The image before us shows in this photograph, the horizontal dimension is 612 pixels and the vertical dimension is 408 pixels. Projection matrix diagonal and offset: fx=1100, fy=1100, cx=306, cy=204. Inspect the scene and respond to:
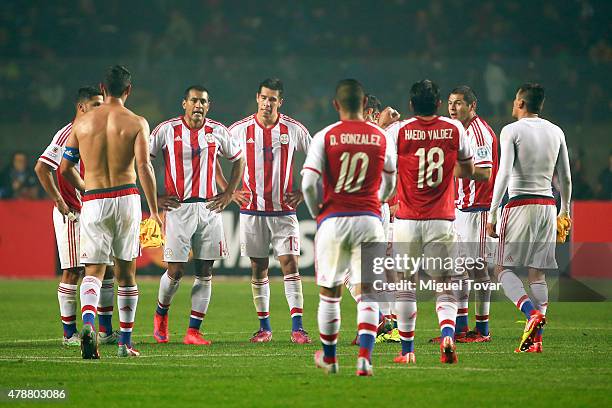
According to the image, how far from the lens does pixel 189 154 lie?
1168 centimetres

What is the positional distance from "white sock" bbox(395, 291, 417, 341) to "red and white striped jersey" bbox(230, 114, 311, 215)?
321 centimetres

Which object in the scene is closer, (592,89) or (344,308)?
(344,308)

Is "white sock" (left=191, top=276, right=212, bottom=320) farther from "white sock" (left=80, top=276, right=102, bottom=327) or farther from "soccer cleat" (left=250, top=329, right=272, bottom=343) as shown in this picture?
"white sock" (left=80, top=276, right=102, bottom=327)

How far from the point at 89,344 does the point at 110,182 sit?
143cm

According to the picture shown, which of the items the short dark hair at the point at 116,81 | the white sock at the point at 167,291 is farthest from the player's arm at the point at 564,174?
the short dark hair at the point at 116,81

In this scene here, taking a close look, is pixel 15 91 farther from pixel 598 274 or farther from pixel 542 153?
pixel 542 153

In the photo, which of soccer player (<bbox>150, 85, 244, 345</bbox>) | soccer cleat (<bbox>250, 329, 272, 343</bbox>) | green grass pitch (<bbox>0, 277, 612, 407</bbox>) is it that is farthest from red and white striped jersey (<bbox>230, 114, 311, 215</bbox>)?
green grass pitch (<bbox>0, 277, 612, 407</bbox>)

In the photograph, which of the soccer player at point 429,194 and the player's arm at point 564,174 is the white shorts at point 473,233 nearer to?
the player's arm at point 564,174

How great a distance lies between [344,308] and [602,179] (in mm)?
6358

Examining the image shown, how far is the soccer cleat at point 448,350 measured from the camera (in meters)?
9.15

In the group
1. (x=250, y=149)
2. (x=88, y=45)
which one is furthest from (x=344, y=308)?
(x=88, y=45)

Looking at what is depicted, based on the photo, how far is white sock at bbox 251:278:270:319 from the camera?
11914 mm

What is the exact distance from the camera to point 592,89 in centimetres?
1988

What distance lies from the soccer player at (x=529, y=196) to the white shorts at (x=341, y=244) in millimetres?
2369
